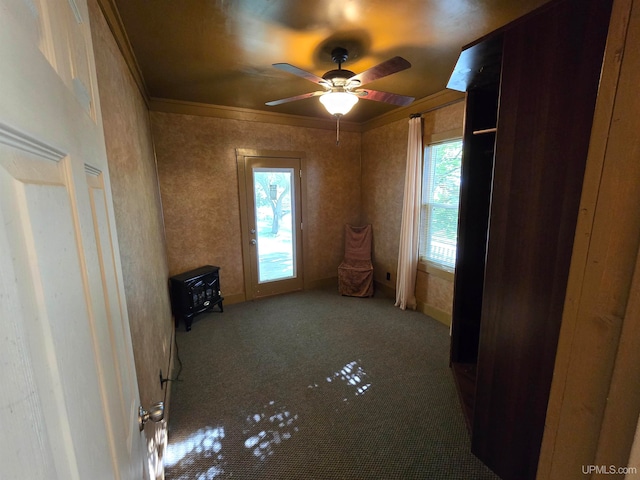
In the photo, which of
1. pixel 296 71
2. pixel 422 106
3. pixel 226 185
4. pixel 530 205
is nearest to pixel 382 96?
pixel 296 71

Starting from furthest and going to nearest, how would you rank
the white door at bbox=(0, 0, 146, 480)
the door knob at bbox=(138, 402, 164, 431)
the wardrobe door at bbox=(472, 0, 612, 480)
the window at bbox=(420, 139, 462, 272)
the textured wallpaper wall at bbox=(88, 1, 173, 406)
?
1. the window at bbox=(420, 139, 462, 272)
2. the textured wallpaper wall at bbox=(88, 1, 173, 406)
3. the wardrobe door at bbox=(472, 0, 612, 480)
4. the door knob at bbox=(138, 402, 164, 431)
5. the white door at bbox=(0, 0, 146, 480)

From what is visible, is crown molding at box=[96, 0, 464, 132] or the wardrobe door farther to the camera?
crown molding at box=[96, 0, 464, 132]

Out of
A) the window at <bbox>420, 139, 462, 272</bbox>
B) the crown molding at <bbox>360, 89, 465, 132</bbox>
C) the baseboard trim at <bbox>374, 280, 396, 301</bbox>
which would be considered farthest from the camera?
the baseboard trim at <bbox>374, 280, 396, 301</bbox>

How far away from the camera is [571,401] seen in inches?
15.8

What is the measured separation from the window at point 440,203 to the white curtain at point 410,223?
81mm

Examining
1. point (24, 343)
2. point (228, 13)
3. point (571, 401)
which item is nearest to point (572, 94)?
point (571, 401)

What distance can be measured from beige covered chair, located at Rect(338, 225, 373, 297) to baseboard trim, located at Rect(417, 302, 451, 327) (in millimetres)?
814

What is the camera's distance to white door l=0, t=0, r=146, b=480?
0.28 metres

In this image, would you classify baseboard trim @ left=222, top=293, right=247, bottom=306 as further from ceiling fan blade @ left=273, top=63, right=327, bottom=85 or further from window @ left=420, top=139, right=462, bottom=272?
ceiling fan blade @ left=273, top=63, right=327, bottom=85

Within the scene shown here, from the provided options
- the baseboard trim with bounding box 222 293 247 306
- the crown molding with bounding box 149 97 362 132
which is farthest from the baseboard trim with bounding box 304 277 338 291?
the crown molding with bounding box 149 97 362 132

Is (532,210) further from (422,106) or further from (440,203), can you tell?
(422,106)

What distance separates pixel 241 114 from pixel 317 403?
11.2ft

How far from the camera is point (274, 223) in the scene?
4.03 metres

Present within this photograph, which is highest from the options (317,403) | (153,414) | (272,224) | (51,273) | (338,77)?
(338,77)
